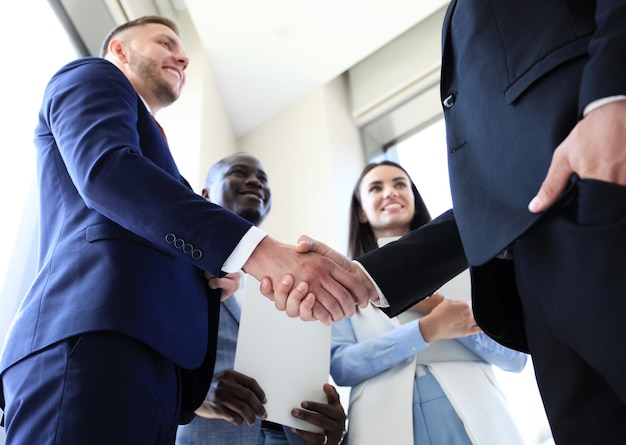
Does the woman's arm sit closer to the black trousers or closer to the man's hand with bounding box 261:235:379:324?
the man's hand with bounding box 261:235:379:324

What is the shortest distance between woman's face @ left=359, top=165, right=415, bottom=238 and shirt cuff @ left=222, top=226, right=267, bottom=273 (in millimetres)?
1057

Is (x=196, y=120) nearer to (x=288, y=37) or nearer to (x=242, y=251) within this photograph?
(x=288, y=37)

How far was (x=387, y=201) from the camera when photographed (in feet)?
6.66

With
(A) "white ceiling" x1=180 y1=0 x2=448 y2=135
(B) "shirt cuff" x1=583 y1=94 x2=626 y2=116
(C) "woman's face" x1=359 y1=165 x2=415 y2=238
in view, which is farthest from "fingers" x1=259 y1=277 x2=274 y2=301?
(A) "white ceiling" x1=180 y1=0 x2=448 y2=135

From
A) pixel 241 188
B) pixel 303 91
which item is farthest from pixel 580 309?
pixel 303 91

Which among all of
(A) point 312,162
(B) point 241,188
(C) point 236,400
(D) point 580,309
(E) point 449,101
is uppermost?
(A) point 312,162

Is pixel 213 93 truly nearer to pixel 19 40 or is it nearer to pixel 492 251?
pixel 19 40

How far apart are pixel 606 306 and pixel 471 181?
10.7 inches

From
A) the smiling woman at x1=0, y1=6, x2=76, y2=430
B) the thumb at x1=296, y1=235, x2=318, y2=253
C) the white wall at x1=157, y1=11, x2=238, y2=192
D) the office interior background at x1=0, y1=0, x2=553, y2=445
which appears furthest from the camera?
the white wall at x1=157, y1=11, x2=238, y2=192

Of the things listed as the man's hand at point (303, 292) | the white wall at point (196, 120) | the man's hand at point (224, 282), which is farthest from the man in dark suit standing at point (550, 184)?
the white wall at point (196, 120)

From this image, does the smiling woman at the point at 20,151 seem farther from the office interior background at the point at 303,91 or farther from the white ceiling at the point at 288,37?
the white ceiling at the point at 288,37

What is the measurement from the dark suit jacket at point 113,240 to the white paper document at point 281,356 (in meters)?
0.31

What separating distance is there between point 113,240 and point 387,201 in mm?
1234

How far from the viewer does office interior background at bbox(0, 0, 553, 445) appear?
8.00 ft
